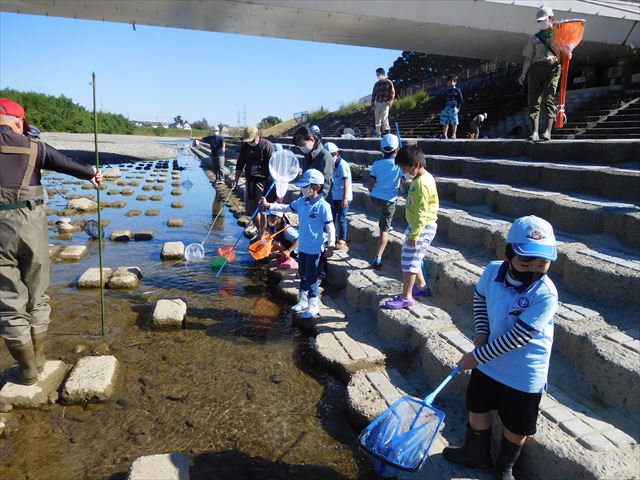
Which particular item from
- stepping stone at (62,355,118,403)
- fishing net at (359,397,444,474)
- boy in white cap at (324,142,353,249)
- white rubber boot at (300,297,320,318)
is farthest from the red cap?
boy in white cap at (324,142,353,249)

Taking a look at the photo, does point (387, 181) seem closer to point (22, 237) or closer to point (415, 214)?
point (415, 214)

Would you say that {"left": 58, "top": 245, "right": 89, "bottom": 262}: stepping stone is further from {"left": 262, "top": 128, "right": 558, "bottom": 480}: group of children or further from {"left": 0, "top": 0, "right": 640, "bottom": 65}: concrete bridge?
{"left": 0, "top": 0, "right": 640, "bottom": 65}: concrete bridge

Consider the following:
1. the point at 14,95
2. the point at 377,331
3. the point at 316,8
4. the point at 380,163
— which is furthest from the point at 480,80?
the point at 14,95

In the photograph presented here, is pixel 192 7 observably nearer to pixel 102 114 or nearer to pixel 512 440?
pixel 512 440

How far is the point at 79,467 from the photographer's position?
2566mm

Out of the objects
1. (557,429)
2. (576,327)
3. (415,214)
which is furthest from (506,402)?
(415,214)

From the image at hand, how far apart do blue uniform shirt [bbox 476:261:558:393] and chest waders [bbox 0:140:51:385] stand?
325cm

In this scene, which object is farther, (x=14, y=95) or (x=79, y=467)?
(x=14, y=95)

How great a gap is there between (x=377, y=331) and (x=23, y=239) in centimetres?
311

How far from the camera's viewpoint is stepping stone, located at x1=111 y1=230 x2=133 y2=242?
7.97 metres

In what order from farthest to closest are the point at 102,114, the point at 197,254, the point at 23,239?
1. the point at 102,114
2. the point at 197,254
3. the point at 23,239

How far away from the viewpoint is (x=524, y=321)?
2059 millimetres

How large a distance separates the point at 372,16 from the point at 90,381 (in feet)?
49.1

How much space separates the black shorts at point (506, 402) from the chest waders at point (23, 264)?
127 inches
